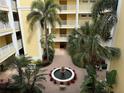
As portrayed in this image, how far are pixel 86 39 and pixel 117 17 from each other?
315cm

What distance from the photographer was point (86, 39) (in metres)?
11.9

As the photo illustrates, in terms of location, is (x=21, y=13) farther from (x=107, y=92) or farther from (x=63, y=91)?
(x=107, y=92)

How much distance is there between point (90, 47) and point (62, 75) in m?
6.82

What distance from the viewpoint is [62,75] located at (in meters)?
17.1

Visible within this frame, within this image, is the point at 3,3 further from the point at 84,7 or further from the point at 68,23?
the point at 84,7

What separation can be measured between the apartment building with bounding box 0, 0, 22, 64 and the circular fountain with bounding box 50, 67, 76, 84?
19.9ft

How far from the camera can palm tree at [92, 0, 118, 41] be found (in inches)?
424

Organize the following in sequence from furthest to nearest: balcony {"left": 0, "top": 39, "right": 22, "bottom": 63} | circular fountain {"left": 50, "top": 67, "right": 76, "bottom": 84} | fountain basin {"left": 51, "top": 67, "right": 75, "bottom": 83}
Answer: fountain basin {"left": 51, "top": 67, "right": 75, "bottom": 83} → circular fountain {"left": 50, "top": 67, "right": 76, "bottom": 84} → balcony {"left": 0, "top": 39, "right": 22, "bottom": 63}

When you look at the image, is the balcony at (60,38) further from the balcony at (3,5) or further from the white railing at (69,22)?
the balcony at (3,5)

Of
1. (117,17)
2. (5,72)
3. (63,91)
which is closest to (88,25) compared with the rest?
(117,17)

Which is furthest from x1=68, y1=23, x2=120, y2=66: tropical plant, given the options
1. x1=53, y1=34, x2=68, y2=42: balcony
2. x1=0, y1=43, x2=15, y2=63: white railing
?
x1=53, y1=34, x2=68, y2=42: balcony


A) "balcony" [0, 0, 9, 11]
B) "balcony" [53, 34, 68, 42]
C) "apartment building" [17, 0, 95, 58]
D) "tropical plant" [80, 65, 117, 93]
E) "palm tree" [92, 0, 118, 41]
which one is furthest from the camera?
"balcony" [53, 34, 68, 42]

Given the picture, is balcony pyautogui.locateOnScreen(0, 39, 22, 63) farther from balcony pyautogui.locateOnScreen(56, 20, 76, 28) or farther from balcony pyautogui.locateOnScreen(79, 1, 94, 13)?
balcony pyautogui.locateOnScreen(79, 1, 94, 13)

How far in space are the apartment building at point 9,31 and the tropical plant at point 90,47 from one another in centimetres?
814
